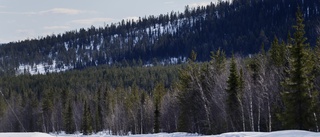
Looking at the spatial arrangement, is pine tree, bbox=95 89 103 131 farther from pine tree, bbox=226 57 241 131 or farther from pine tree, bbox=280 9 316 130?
pine tree, bbox=280 9 316 130

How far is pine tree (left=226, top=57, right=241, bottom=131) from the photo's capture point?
4016 cm

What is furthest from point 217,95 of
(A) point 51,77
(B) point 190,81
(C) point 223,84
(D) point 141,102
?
(A) point 51,77

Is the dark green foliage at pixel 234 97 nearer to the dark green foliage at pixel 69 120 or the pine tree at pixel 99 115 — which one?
the dark green foliage at pixel 69 120

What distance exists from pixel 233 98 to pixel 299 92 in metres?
11.2

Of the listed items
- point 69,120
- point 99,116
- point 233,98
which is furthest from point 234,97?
point 99,116

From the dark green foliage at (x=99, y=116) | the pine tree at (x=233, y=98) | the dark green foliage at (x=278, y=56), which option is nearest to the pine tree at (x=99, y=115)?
the dark green foliage at (x=99, y=116)

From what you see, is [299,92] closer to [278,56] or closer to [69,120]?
[278,56]

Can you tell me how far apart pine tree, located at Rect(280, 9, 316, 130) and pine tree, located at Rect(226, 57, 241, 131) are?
844cm

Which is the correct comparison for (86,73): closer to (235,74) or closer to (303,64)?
(235,74)

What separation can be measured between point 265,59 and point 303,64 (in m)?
17.9

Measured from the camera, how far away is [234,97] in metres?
41.1

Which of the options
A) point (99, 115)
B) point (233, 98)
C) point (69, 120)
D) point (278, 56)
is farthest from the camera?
point (99, 115)

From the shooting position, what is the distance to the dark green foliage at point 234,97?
4012 centimetres

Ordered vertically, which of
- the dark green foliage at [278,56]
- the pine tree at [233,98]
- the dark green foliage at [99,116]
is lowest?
the dark green foliage at [99,116]
